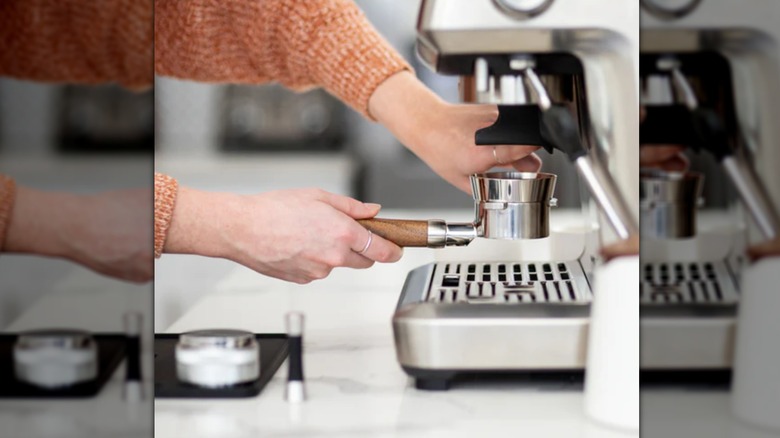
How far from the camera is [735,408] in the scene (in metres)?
0.50

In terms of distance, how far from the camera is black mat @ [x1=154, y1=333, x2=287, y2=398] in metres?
0.68

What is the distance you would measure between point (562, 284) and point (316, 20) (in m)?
0.28

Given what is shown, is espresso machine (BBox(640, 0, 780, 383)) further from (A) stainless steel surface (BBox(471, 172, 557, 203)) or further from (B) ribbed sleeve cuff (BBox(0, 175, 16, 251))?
(B) ribbed sleeve cuff (BBox(0, 175, 16, 251))

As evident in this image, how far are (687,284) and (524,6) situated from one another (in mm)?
198

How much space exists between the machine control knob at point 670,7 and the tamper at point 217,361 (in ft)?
1.18

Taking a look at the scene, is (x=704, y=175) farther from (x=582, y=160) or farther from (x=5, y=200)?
(x=5, y=200)

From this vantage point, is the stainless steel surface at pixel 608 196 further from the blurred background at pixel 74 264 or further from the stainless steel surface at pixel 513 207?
the blurred background at pixel 74 264

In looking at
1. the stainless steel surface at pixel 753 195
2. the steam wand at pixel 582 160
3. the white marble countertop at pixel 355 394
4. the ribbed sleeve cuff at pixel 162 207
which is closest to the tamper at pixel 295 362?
the white marble countertop at pixel 355 394

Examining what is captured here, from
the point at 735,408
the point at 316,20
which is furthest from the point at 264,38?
the point at 735,408

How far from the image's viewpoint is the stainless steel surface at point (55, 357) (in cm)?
51

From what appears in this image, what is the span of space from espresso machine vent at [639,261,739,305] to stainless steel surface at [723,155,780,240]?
0.03 metres

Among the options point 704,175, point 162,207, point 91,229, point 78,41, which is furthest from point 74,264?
point 704,175

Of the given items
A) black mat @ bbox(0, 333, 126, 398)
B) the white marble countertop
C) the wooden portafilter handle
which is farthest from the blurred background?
the wooden portafilter handle

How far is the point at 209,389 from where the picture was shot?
68 centimetres
